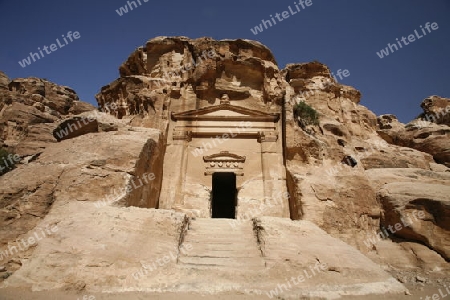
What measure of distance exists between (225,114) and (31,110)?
22832 millimetres

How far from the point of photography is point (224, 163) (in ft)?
44.8

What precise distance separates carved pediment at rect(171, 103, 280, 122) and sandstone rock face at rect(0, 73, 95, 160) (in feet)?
34.3

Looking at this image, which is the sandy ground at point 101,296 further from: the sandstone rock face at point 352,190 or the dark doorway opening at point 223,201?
the dark doorway opening at point 223,201

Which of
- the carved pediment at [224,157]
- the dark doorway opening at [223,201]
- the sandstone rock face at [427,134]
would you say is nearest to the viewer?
the carved pediment at [224,157]

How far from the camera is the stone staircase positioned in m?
6.34

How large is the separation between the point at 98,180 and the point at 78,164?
103 cm

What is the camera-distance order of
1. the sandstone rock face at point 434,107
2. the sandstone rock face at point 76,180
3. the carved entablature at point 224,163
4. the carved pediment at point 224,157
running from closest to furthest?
the sandstone rock face at point 76,180 → the carved entablature at point 224,163 → the carved pediment at point 224,157 → the sandstone rock face at point 434,107

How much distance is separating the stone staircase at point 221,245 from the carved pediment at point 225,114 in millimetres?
7000

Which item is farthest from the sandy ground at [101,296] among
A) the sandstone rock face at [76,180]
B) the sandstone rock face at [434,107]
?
the sandstone rock face at [434,107]

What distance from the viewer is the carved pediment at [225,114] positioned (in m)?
14.7

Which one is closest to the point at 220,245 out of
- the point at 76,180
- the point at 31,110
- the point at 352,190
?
the point at 76,180

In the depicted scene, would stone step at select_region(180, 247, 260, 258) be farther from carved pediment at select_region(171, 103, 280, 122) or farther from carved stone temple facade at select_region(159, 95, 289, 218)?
carved pediment at select_region(171, 103, 280, 122)

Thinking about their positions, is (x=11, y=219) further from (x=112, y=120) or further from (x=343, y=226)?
(x=343, y=226)

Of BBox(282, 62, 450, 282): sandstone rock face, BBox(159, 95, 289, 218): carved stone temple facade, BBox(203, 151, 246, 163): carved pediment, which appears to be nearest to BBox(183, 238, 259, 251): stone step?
BBox(282, 62, 450, 282): sandstone rock face
